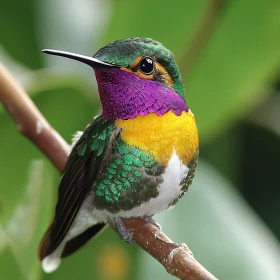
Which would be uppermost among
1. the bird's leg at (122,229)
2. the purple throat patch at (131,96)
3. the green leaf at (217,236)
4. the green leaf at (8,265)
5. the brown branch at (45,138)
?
the purple throat patch at (131,96)

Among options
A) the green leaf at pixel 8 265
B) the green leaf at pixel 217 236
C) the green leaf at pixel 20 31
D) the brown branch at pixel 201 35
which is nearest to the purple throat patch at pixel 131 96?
the green leaf at pixel 8 265

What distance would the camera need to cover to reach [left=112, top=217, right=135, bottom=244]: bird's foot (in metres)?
1.28

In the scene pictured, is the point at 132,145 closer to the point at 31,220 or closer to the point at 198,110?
the point at 31,220

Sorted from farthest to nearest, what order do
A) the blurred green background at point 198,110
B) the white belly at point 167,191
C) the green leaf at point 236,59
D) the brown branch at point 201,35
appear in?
the green leaf at point 236,59
the blurred green background at point 198,110
the brown branch at point 201,35
the white belly at point 167,191

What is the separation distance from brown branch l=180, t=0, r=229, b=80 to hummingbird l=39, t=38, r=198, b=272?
38 cm

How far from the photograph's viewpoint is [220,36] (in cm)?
192

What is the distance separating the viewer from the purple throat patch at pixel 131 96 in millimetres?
1039

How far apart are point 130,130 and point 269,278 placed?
0.76 m

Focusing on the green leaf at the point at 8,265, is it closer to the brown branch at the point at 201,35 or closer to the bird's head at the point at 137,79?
the bird's head at the point at 137,79

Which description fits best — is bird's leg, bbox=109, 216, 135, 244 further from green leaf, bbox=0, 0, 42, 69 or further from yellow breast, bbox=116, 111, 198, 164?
green leaf, bbox=0, 0, 42, 69

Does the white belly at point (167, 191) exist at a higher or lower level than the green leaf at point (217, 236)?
higher

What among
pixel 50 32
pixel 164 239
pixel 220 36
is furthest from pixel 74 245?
pixel 50 32

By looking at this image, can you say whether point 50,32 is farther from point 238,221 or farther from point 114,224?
point 114,224

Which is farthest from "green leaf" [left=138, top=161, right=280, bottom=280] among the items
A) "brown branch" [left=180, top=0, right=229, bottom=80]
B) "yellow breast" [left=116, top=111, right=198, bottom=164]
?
"yellow breast" [left=116, top=111, right=198, bottom=164]
